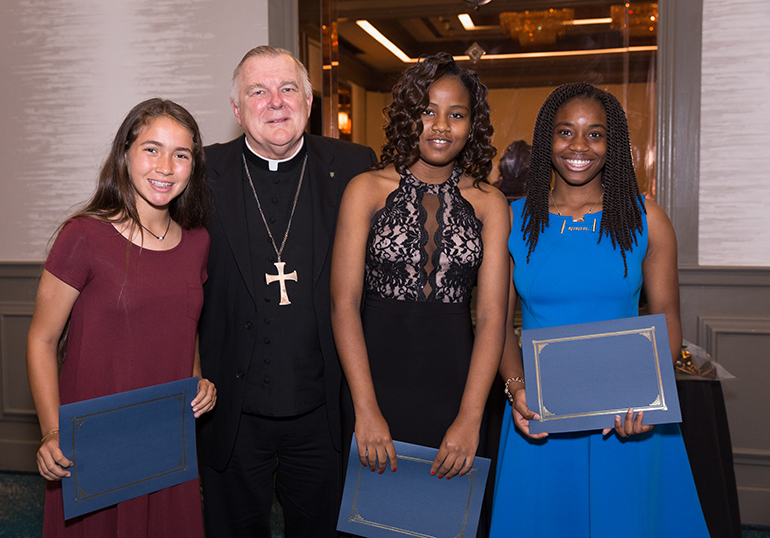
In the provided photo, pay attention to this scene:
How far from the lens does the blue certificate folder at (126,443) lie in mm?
1521

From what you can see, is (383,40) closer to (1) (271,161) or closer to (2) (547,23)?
(2) (547,23)

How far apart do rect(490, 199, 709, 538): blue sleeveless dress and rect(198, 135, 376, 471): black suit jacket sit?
0.67 meters

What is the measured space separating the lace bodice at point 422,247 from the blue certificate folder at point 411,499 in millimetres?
488

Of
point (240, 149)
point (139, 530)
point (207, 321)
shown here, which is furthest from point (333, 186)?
point (139, 530)

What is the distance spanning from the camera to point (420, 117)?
1781mm

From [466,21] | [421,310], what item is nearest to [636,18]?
Answer: [466,21]

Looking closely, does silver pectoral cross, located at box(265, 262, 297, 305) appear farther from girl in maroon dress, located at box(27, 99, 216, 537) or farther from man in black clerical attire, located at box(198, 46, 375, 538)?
girl in maroon dress, located at box(27, 99, 216, 537)

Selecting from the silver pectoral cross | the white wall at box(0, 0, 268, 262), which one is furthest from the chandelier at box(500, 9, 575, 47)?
the silver pectoral cross

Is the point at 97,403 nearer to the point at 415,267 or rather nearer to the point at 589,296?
the point at 415,267

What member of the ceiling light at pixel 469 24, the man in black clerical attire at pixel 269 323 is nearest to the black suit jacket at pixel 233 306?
the man in black clerical attire at pixel 269 323

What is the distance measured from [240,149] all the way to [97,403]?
1.05 meters

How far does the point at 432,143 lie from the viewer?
1.78 m

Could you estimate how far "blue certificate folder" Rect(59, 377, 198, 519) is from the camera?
1521 mm

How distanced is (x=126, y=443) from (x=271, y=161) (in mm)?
1079
